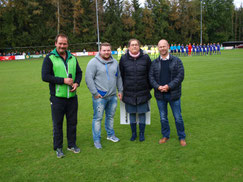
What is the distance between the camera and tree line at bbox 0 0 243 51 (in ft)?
157

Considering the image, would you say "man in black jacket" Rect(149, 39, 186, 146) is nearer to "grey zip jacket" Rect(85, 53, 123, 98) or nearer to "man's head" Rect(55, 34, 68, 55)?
"grey zip jacket" Rect(85, 53, 123, 98)

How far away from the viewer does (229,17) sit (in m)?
74.9

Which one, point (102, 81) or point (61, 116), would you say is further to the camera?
point (102, 81)

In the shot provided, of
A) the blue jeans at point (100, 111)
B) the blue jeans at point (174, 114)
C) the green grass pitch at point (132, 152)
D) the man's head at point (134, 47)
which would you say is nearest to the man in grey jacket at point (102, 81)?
the blue jeans at point (100, 111)

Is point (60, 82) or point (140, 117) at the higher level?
point (60, 82)

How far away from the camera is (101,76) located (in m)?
4.18

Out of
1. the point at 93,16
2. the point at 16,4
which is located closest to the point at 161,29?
the point at 93,16

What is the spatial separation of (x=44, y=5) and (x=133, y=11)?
21721mm

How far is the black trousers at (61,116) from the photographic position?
388cm

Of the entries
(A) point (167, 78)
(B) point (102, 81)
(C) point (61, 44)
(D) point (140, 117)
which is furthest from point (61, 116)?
(A) point (167, 78)

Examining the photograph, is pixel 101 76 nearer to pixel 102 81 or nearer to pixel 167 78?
pixel 102 81

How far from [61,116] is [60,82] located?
2.09ft

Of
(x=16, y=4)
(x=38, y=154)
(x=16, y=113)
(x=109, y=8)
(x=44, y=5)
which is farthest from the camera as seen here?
(x=109, y=8)

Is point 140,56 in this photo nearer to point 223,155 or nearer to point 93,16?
point 223,155
